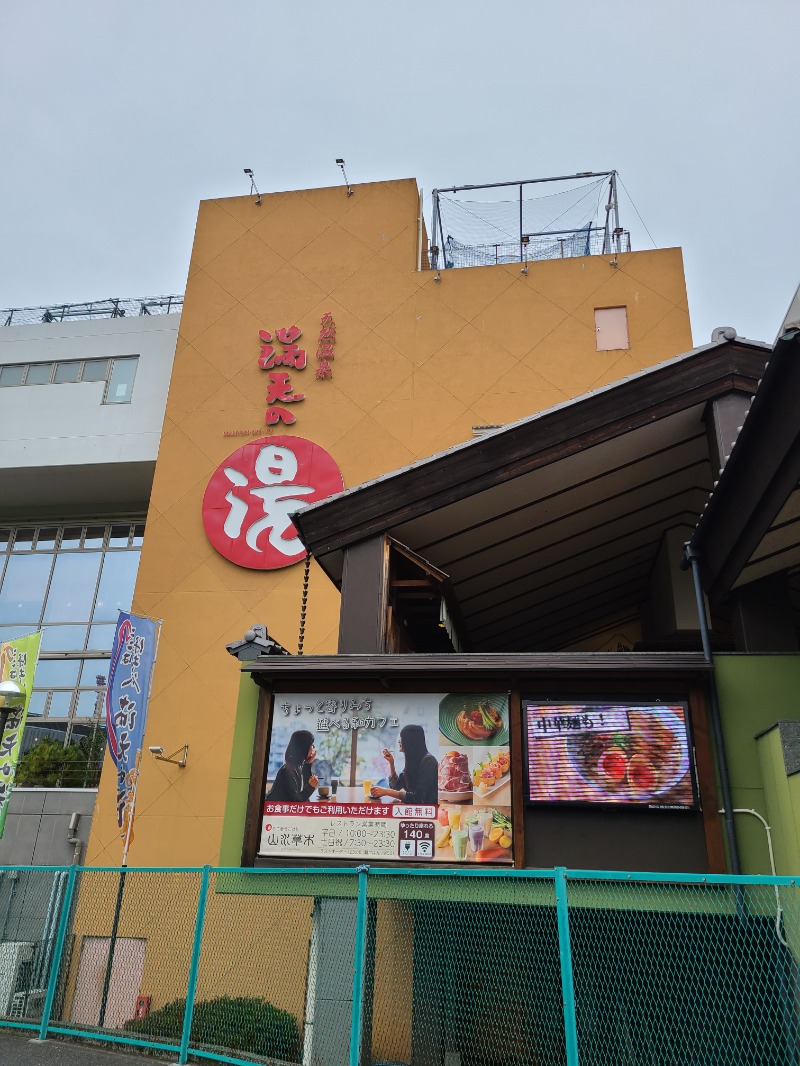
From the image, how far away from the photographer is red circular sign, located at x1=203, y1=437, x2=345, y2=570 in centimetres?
1648

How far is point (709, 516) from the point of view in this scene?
7.82 meters

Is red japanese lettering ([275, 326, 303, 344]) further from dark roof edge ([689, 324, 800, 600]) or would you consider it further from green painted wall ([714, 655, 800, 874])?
green painted wall ([714, 655, 800, 874])

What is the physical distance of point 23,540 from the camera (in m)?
22.8

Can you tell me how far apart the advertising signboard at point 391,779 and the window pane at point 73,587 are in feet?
48.8

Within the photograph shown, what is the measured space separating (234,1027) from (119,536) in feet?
53.1

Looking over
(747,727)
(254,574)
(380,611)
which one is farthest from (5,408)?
(747,727)

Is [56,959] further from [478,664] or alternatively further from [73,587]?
[73,587]

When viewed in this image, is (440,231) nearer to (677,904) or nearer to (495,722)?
(495,722)

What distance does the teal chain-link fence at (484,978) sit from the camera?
21.6ft

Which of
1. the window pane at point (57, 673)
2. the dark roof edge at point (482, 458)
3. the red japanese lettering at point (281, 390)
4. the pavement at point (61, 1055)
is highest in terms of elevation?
the red japanese lettering at point (281, 390)

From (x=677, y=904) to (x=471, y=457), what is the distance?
4.71 metres

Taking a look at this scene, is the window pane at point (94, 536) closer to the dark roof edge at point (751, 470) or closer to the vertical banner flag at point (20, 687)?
the vertical banner flag at point (20, 687)

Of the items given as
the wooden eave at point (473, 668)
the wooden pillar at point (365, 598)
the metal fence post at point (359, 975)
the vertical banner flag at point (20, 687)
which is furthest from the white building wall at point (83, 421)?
the metal fence post at point (359, 975)

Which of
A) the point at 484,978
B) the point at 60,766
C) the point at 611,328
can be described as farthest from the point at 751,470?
the point at 60,766
